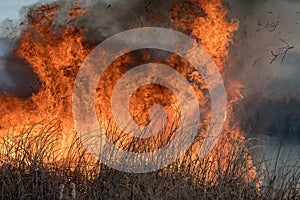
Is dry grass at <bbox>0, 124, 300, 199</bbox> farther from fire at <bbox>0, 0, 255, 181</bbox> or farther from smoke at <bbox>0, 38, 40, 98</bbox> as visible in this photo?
smoke at <bbox>0, 38, 40, 98</bbox>

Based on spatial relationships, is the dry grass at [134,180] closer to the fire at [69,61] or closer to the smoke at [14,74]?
the fire at [69,61]

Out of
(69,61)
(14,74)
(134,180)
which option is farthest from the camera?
(14,74)

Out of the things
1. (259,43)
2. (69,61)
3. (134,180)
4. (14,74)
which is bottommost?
(134,180)

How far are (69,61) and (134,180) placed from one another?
21.0ft

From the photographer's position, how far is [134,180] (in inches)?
272

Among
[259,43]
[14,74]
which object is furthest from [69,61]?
[259,43]

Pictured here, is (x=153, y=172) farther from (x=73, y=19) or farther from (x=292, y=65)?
(x=292, y=65)

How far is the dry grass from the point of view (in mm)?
6652

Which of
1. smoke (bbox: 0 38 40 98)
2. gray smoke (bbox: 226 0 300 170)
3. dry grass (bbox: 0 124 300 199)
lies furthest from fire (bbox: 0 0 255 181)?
dry grass (bbox: 0 124 300 199)

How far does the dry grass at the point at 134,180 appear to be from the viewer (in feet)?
21.8

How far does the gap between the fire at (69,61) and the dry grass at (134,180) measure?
5.15 metres

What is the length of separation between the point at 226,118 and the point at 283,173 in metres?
7.02

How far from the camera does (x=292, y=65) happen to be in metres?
26.9

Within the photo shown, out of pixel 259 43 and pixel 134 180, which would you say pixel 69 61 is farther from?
pixel 259 43
